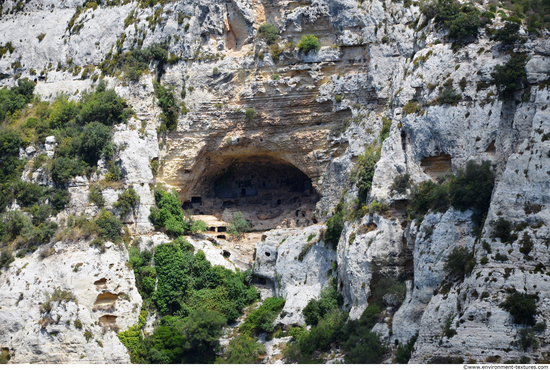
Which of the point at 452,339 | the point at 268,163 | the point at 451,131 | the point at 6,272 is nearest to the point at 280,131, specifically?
the point at 268,163

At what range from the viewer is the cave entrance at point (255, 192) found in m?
67.3

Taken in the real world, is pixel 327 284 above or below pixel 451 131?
below

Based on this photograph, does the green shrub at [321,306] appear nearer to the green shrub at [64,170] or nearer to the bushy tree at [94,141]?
the bushy tree at [94,141]

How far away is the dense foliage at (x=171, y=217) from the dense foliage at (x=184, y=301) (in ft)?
4.59

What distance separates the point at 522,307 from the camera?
38156mm

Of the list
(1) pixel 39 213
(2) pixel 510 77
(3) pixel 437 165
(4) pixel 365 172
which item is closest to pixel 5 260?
(1) pixel 39 213

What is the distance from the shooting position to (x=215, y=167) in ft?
225

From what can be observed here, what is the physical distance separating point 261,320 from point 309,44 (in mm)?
22074

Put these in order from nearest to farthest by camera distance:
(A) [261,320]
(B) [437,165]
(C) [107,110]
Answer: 1. (B) [437,165]
2. (A) [261,320]
3. (C) [107,110]

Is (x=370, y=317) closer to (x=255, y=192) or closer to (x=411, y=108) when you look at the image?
(x=411, y=108)

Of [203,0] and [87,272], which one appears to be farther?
[203,0]

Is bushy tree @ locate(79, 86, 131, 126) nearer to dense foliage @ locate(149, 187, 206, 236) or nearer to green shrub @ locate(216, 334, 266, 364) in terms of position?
dense foliage @ locate(149, 187, 206, 236)

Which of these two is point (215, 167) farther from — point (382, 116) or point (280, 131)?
point (382, 116)

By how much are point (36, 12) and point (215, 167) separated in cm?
2258
